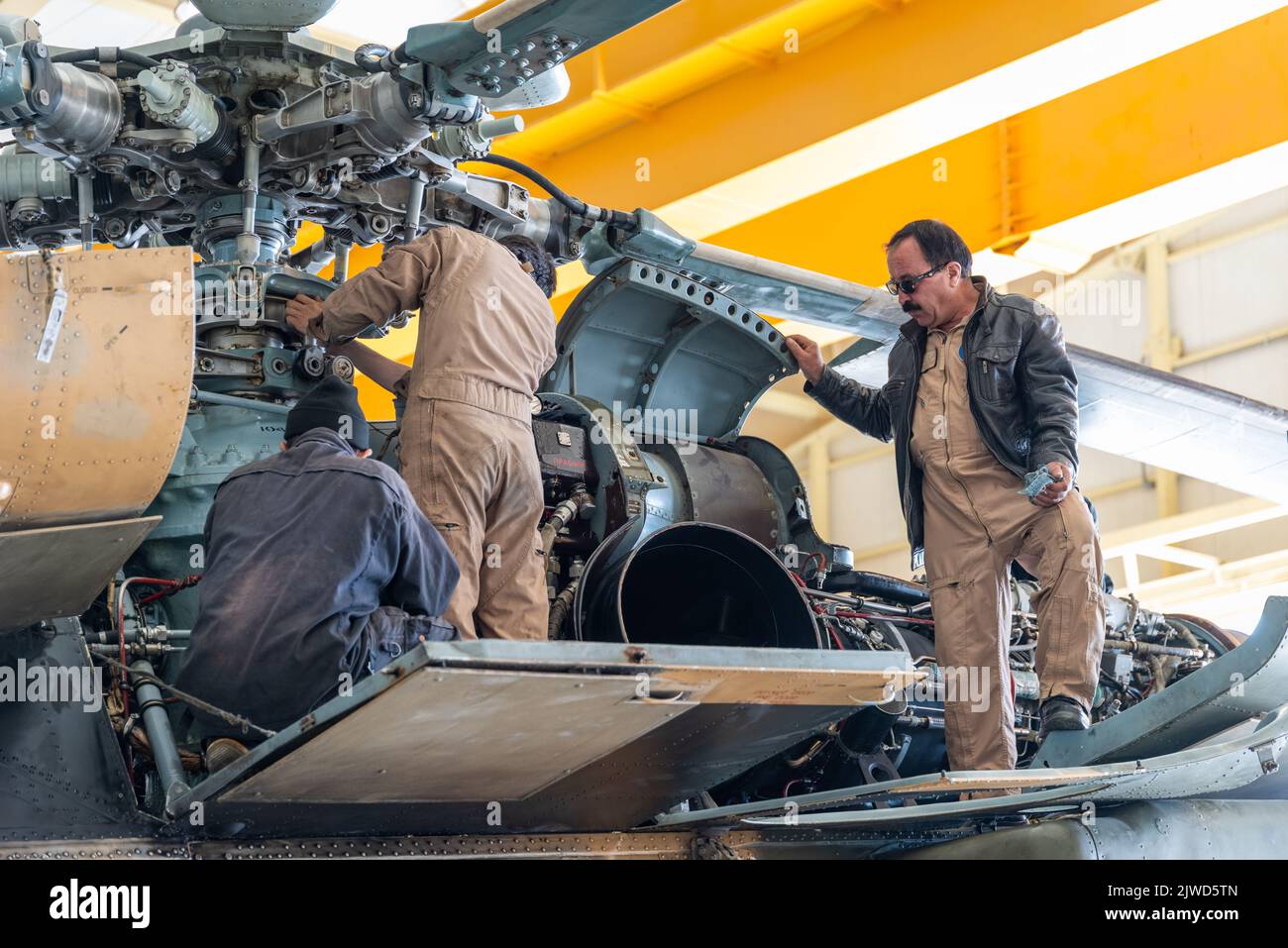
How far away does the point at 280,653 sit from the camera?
3.97 meters

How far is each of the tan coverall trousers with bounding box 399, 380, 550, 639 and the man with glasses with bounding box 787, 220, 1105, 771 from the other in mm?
1341

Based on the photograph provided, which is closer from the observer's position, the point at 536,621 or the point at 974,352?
the point at 536,621

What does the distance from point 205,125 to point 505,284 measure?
1084 mm

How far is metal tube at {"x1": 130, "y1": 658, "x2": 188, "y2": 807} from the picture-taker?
4102mm

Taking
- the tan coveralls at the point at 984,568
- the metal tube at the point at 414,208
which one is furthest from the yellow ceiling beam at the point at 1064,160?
the metal tube at the point at 414,208

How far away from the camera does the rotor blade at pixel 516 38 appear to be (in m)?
4.62

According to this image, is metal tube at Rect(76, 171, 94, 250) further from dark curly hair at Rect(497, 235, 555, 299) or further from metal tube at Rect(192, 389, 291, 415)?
dark curly hair at Rect(497, 235, 555, 299)

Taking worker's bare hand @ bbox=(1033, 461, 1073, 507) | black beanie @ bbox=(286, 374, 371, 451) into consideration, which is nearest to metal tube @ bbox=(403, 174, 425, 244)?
black beanie @ bbox=(286, 374, 371, 451)

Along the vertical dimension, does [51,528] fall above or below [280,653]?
above

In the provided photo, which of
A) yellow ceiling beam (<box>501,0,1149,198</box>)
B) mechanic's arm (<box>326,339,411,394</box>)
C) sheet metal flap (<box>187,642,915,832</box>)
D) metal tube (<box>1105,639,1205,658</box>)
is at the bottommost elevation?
sheet metal flap (<box>187,642,915,832</box>)
